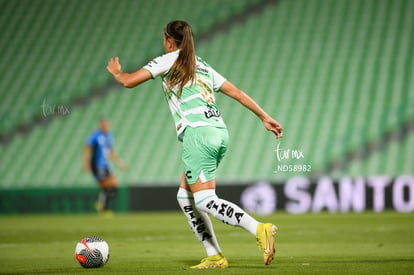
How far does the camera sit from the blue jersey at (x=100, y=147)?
18562 millimetres

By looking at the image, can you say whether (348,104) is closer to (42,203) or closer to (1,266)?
(42,203)

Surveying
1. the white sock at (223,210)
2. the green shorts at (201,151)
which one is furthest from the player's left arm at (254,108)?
the white sock at (223,210)

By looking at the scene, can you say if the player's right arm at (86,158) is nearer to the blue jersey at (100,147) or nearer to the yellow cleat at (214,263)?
the blue jersey at (100,147)

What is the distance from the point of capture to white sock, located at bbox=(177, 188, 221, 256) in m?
6.86

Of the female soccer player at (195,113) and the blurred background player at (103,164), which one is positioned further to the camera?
the blurred background player at (103,164)

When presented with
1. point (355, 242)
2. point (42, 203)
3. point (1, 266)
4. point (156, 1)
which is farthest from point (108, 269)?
point (156, 1)

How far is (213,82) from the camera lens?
22.2ft

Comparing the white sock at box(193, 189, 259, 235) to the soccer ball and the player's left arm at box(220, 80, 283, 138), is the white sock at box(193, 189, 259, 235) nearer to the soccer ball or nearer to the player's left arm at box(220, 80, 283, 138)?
the player's left arm at box(220, 80, 283, 138)

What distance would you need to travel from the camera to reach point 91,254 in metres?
7.06

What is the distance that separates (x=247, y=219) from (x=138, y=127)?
16.9 m

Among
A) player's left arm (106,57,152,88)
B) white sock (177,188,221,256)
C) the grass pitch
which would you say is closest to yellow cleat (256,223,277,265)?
the grass pitch

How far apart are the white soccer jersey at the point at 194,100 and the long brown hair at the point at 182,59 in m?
0.04

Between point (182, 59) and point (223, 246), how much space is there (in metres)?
3.79

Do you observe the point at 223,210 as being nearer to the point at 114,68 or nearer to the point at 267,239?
the point at 267,239
